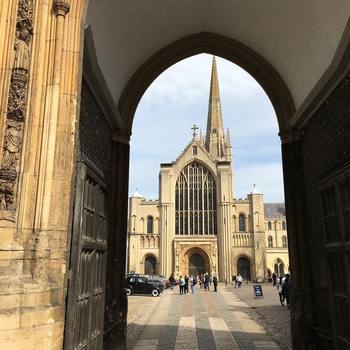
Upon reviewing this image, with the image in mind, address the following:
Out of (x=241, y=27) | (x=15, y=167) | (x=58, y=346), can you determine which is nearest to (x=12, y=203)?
(x=15, y=167)

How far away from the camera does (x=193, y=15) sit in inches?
273

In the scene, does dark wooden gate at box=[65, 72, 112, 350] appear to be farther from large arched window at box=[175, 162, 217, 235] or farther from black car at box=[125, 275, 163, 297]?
large arched window at box=[175, 162, 217, 235]

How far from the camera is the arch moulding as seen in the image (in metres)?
7.22

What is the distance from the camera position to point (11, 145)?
9.92 ft

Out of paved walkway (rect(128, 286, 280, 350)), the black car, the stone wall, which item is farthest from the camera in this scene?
the black car

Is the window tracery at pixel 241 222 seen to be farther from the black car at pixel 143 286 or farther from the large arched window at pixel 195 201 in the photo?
the black car at pixel 143 286

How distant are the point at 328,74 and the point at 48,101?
368 cm

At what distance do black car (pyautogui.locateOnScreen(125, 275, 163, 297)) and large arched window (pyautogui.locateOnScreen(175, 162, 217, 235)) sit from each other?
1958 centimetres

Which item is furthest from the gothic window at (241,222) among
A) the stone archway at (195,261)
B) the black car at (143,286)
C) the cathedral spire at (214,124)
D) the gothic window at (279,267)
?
the black car at (143,286)

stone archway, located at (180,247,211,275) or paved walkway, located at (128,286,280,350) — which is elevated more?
stone archway, located at (180,247,211,275)

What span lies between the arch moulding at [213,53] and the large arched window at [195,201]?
3572 centimetres

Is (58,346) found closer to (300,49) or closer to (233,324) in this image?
(300,49)

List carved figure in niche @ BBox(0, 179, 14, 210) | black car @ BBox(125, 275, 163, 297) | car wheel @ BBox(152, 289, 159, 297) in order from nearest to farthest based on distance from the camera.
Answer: carved figure in niche @ BBox(0, 179, 14, 210) < car wheel @ BBox(152, 289, 159, 297) < black car @ BBox(125, 275, 163, 297)

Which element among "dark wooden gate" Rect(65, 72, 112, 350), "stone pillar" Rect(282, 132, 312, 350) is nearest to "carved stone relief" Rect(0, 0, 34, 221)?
"dark wooden gate" Rect(65, 72, 112, 350)
